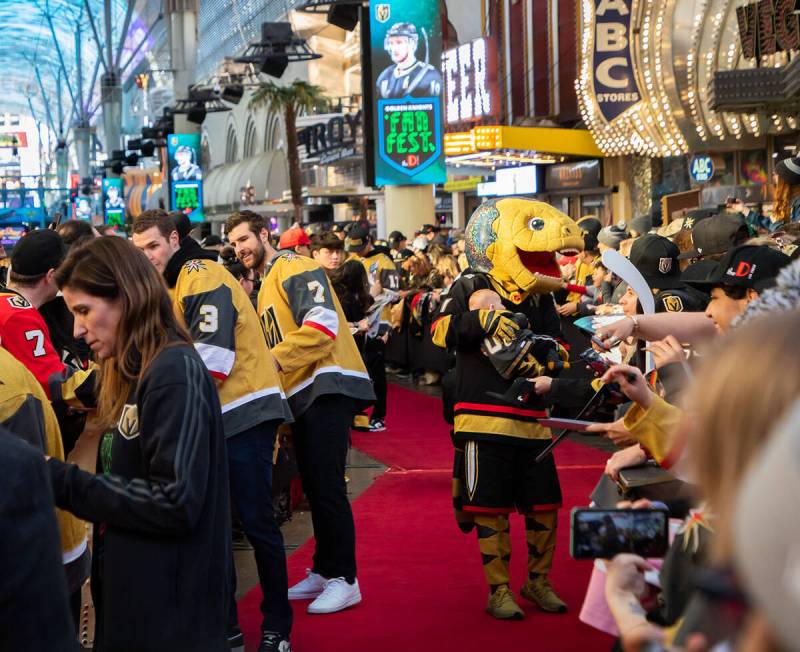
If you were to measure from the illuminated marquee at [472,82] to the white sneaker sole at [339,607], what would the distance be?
2333 centimetres

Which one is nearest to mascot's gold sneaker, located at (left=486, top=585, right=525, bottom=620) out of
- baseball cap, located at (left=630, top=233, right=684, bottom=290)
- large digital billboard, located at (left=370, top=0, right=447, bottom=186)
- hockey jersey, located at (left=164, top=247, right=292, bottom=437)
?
hockey jersey, located at (left=164, top=247, right=292, bottom=437)

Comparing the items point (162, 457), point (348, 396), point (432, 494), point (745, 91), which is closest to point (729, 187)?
point (745, 91)

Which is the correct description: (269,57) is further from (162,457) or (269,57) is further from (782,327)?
(782,327)

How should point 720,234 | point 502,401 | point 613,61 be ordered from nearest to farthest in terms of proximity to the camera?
point 502,401
point 720,234
point 613,61

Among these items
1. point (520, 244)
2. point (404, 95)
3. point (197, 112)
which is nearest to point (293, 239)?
point (520, 244)

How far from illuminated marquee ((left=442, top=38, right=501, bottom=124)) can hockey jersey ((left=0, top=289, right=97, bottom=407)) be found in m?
24.2

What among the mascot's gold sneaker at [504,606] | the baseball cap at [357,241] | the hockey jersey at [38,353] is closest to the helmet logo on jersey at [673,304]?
the mascot's gold sneaker at [504,606]

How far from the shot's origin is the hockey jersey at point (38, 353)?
503 centimetres

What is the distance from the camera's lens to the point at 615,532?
7.54ft

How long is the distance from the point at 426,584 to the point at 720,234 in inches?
101

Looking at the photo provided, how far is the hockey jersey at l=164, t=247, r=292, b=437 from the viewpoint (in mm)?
5027

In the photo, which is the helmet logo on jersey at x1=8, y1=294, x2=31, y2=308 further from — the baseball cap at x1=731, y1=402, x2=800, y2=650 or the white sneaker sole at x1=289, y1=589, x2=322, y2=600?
the baseball cap at x1=731, y1=402, x2=800, y2=650

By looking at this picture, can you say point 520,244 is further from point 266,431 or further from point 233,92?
point 233,92

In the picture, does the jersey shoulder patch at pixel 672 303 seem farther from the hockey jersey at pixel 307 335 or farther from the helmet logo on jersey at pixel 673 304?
the hockey jersey at pixel 307 335
